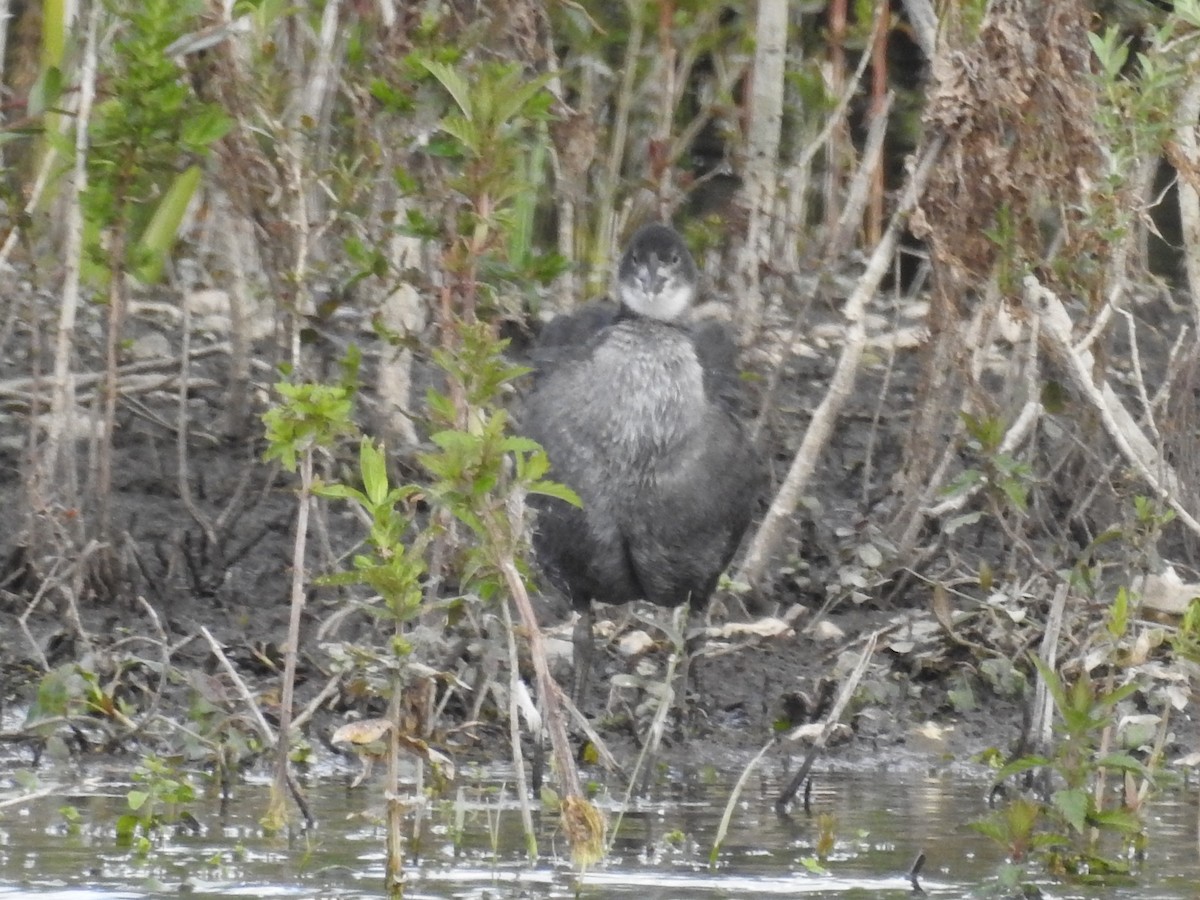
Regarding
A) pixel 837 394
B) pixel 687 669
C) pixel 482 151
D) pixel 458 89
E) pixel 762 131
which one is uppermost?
pixel 762 131

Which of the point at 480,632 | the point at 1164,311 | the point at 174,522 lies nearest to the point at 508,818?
the point at 480,632

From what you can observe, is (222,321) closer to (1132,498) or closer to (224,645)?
(224,645)

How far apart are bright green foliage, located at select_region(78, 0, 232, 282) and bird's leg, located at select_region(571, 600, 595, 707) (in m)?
1.75

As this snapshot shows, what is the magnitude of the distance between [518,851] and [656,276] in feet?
8.57

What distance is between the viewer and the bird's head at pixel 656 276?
276 inches

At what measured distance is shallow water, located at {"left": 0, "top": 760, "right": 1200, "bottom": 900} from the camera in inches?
175

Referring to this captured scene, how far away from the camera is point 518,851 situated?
485 centimetres

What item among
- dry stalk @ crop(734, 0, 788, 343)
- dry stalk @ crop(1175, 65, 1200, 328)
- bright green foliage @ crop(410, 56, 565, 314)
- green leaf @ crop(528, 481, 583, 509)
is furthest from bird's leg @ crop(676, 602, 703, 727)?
green leaf @ crop(528, 481, 583, 509)

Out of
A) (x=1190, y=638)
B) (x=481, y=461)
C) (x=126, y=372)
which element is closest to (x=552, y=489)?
(x=481, y=461)

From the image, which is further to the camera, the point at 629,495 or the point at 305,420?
the point at 629,495

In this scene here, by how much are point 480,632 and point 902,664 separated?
55.2 inches

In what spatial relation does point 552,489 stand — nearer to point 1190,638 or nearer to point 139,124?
point 1190,638

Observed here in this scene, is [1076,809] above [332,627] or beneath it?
beneath

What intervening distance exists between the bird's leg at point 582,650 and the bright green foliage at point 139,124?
1.75m
